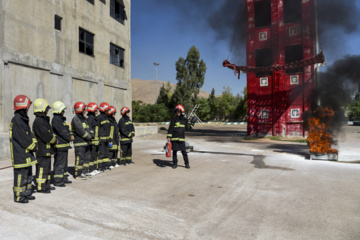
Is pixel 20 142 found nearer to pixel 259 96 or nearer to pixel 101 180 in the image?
pixel 101 180

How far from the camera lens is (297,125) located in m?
19.2

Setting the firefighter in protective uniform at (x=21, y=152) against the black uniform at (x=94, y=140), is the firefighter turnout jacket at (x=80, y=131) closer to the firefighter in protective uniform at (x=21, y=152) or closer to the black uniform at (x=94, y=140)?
the black uniform at (x=94, y=140)

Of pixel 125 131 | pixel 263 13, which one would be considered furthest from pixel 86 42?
pixel 263 13

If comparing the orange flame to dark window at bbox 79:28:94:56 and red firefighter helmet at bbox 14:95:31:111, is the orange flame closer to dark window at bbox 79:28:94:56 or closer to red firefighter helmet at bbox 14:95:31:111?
red firefighter helmet at bbox 14:95:31:111

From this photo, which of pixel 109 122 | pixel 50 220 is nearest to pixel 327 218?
pixel 50 220

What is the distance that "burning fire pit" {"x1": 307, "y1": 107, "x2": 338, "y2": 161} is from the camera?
29.9 ft

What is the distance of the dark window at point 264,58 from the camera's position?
20.0m

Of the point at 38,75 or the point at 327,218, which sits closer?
the point at 327,218

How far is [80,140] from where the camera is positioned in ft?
21.1

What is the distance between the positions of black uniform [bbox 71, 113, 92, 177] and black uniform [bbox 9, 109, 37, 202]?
5.42 feet

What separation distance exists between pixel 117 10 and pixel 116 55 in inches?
137

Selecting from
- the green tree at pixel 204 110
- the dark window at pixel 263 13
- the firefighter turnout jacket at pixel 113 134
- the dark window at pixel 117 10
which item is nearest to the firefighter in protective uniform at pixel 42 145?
the firefighter turnout jacket at pixel 113 134

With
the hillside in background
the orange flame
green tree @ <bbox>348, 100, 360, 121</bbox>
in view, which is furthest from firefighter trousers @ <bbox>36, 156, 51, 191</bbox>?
the hillside in background

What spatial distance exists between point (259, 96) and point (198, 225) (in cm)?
1812
